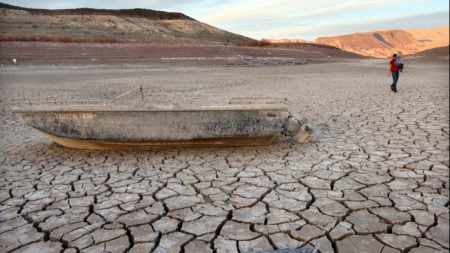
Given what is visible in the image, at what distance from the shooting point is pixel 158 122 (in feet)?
12.4

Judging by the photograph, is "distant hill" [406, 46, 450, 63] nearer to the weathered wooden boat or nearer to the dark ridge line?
the weathered wooden boat


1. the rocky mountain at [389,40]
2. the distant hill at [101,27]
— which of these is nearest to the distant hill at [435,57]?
the distant hill at [101,27]

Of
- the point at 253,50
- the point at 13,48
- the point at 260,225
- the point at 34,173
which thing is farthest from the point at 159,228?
the point at 253,50

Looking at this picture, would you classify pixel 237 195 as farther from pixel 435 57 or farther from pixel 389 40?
pixel 389 40

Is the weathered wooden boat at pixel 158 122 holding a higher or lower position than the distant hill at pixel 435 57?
lower

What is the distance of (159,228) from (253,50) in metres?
26.9

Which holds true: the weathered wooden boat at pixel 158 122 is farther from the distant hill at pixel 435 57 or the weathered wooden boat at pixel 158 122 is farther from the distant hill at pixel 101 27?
the distant hill at pixel 101 27

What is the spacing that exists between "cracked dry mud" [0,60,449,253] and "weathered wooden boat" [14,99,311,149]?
25cm

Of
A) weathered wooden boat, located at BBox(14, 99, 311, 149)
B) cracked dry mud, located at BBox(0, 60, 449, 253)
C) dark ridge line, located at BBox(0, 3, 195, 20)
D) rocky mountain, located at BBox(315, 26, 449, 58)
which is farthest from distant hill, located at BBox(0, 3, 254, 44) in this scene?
rocky mountain, located at BBox(315, 26, 449, 58)

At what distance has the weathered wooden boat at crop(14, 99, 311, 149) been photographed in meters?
3.76

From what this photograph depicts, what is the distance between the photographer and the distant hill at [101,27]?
3509 centimetres

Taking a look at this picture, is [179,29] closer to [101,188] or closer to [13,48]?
[13,48]

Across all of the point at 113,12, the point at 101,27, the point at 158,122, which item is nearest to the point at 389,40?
the point at 113,12

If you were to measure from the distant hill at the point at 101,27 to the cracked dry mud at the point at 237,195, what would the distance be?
2756 cm
